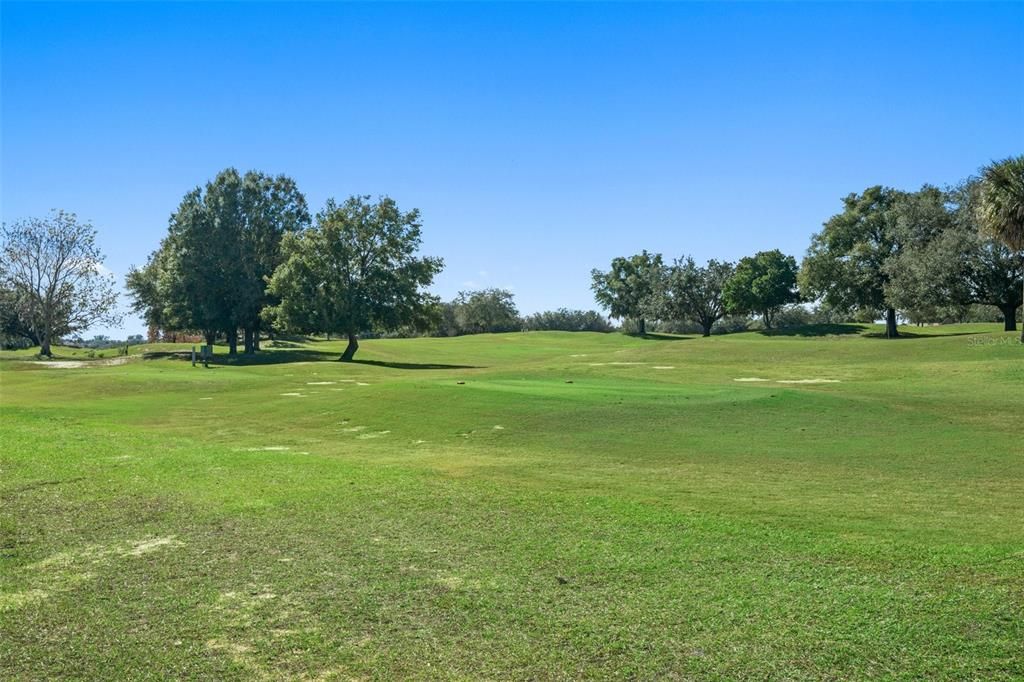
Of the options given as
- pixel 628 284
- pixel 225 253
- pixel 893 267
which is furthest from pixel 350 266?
pixel 628 284

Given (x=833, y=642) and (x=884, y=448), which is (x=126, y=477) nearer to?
(x=833, y=642)

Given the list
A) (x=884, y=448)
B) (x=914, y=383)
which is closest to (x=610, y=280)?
(x=914, y=383)

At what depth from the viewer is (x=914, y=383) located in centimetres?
2967

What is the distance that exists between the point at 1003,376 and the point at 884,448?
16.2 meters

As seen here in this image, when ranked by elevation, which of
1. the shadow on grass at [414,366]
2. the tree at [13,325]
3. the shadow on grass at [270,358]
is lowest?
the shadow on grass at [414,366]

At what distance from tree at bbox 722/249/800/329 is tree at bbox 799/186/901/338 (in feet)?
72.3

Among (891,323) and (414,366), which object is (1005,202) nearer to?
(891,323)

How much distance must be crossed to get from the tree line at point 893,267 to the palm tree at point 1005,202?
0.05m

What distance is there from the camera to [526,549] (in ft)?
27.9

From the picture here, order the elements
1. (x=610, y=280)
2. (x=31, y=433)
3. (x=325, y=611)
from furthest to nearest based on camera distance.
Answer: (x=610, y=280) < (x=31, y=433) < (x=325, y=611)

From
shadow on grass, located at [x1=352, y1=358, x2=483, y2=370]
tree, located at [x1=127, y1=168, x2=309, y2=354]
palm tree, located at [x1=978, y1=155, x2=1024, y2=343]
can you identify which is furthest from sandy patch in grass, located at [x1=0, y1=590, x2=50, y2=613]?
tree, located at [x1=127, y1=168, x2=309, y2=354]

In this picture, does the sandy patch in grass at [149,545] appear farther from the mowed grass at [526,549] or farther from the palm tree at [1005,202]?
the palm tree at [1005,202]

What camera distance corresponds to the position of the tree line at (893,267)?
4903 cm

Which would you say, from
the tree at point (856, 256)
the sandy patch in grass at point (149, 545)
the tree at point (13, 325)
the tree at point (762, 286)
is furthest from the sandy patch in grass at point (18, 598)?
the tree at point (762, 286)
